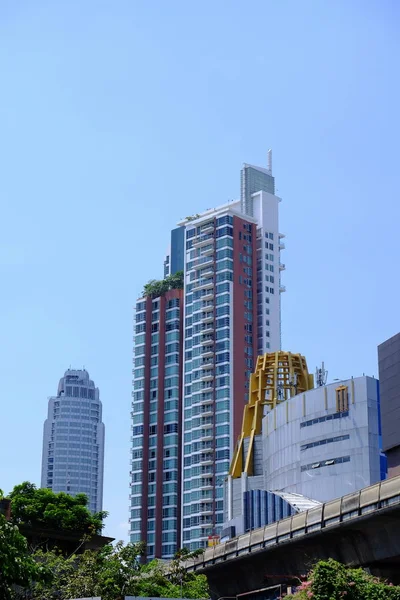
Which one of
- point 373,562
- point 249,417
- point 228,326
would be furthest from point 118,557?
point 228,326

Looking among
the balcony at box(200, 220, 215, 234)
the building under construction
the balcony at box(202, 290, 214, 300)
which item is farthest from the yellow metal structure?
the balcony at box(200, 220, 215, 234)

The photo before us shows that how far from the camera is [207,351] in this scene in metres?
177

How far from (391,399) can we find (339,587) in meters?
54.8

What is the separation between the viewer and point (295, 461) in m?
125

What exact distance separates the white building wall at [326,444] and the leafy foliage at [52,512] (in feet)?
104

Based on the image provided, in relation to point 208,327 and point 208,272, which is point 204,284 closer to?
point 208,272

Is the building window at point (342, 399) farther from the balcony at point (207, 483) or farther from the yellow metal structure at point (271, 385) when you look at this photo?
the balcony at point (207, 483)

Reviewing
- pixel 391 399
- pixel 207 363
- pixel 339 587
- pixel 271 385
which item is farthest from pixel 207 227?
pixel 339 587

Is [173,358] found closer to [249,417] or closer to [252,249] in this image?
[252,249]

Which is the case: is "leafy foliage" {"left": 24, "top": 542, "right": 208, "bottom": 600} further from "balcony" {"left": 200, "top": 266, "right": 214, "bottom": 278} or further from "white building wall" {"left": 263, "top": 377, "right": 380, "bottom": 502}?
"balcony" {"left": 200, "top": 266, "right": 214, "bottom": 278}

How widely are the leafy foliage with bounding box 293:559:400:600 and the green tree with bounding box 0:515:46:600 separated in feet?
30.9

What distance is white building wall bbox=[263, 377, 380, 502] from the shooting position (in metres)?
116

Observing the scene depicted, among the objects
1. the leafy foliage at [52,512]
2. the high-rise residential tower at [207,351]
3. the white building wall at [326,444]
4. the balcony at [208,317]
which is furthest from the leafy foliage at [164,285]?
the leafy foliage at [52,512]

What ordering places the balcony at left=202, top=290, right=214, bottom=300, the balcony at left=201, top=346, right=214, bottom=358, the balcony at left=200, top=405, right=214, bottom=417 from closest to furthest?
1. the balcony at left=200, top=405, right=214, bottom=417
2. the balcony at left=201, top=346, right=214, bottom=358
3. the balcony at left=202, top=290, right=214, bottom=300
